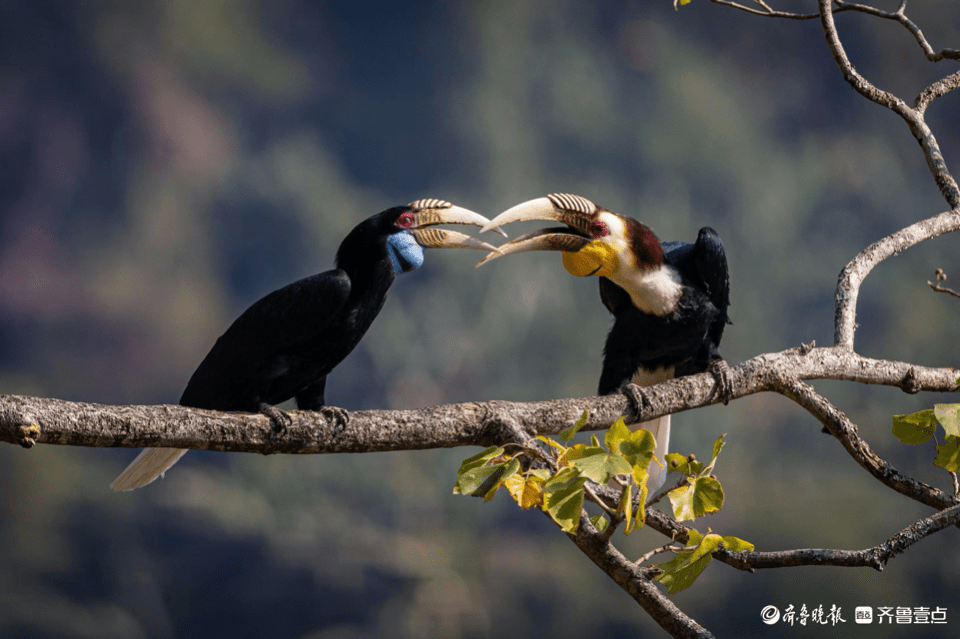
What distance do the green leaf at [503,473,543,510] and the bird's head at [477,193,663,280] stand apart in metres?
0.93

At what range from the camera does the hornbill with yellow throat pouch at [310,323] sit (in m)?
1.92

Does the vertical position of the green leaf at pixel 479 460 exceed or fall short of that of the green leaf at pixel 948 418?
it falls short

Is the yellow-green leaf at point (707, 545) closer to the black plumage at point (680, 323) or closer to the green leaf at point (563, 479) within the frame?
the green leaf at point (563, 479)

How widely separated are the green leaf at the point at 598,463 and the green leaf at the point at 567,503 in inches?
1.0

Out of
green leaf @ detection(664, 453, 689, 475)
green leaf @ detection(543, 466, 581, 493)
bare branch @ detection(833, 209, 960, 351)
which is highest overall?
bare branch @ detection(833, 209, 960, 351)

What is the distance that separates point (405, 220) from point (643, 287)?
28.2 inches

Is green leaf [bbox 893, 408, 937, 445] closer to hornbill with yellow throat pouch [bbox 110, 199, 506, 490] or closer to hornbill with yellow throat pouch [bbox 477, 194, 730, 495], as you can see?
hornbill with yellow throat pouch [bbox 477, 194, 730, 495]

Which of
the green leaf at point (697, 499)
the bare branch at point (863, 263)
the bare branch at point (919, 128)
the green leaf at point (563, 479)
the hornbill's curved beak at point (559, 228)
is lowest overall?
the green leaf at point (563, 479)

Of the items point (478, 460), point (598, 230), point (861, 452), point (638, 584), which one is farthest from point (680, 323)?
point (478, 460)

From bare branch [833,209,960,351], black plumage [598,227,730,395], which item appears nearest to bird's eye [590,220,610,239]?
black plumage [598,227,730,395]

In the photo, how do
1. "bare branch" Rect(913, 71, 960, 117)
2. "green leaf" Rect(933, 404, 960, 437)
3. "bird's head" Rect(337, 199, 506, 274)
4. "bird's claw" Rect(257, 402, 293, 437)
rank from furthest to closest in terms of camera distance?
"bare branch" Rect(913, 71, 960, 117) → "bird's head" Rect(337, 199, 506, 274) → "bird's claw" Rect(257, 402, 293, 437) → "green leaf" Rect(933, 404, 960, 437)

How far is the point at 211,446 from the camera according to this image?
150cm

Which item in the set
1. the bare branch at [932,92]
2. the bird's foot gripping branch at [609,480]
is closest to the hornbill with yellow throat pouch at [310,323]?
the bird's foot gripping branch at [609,480]

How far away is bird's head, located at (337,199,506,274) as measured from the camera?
77.9 inches
